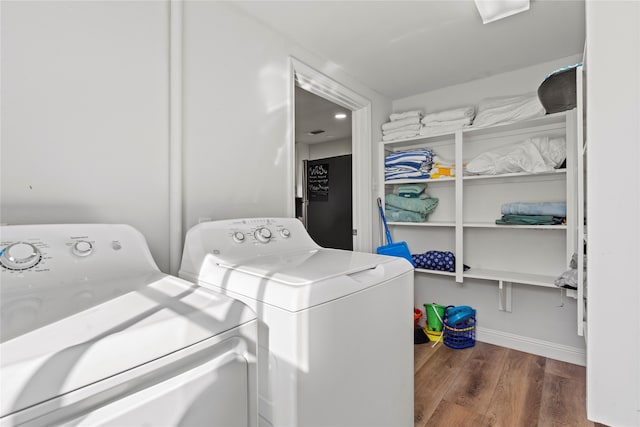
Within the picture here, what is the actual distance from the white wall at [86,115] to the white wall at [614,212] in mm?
1504

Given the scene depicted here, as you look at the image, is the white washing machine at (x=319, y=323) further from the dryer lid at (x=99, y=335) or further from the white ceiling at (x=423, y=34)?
the white ceiling at (x=423, y=34)

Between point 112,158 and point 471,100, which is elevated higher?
point 471,100

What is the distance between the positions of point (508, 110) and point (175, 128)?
227 cm

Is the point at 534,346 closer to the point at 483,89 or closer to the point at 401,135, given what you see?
the point at 401,135

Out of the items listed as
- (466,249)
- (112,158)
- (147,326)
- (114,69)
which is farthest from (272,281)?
(466,249)

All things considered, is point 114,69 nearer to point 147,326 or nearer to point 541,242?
point 147,326

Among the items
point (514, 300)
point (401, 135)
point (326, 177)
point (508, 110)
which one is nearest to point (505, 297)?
point (514, 300)

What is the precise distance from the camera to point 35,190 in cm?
106

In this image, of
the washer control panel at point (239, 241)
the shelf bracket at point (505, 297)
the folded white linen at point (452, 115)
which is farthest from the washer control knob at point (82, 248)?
the shelf bracket at point (505, 297)

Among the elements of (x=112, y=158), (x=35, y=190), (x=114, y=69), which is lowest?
(x=35, y=190)

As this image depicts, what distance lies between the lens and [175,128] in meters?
1.39

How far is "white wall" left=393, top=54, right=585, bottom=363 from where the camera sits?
2322 millimetres

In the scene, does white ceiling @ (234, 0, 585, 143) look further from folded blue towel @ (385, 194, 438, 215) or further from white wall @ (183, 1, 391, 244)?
folded blue towel @ (385, 194, 438, 215)

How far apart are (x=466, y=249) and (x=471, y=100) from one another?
1262 mm
